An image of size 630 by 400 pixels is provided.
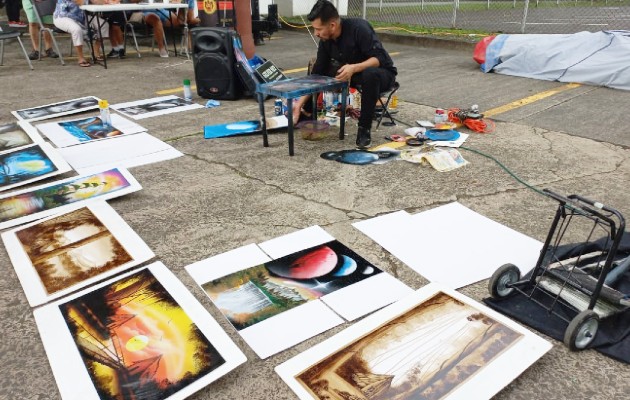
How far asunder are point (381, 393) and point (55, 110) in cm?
422

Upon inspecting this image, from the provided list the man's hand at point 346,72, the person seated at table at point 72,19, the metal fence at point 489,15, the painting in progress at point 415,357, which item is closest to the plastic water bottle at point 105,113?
the man's hand at point 346,72

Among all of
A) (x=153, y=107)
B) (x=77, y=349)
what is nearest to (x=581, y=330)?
(x=77, y=349)

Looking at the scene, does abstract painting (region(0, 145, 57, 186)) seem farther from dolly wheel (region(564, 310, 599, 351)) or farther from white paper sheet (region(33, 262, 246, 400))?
dolly wheel (region(564, 310, 599, 351))

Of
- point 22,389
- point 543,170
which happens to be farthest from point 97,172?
point 543,170

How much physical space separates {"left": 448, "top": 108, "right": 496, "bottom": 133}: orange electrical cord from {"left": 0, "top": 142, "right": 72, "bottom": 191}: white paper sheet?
2.92 metres

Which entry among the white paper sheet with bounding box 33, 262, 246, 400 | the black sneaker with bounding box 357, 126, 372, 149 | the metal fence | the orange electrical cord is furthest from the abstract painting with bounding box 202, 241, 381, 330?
the metal fence

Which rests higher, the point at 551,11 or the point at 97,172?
the point at 551,11

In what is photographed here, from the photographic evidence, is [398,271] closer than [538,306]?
No

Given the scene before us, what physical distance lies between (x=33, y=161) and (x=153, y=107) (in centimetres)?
161

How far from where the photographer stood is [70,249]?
2.11m

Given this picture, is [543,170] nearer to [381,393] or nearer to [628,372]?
[628,372]

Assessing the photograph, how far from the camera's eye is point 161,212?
2.50 meters

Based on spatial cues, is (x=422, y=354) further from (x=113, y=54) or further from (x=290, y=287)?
(x=113, y=54)

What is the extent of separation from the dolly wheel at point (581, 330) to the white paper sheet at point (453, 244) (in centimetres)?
46
